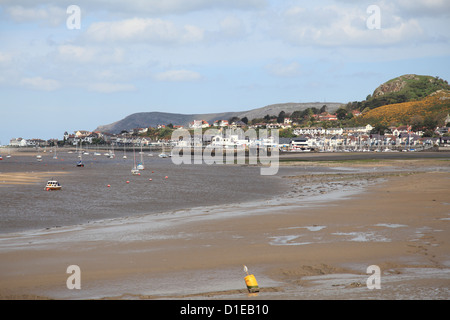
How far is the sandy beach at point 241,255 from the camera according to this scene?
12.1 meters

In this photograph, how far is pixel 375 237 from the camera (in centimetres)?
1816

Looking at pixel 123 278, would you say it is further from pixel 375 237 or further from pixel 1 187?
pixel 1 187

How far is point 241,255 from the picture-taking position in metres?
16.0

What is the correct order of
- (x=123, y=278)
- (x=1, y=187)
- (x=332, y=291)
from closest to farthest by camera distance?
1. (x=332, y=291)
2. (x=123, y=278)
3. (x=1, y=187)

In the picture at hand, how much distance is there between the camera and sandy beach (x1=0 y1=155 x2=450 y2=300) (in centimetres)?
1209

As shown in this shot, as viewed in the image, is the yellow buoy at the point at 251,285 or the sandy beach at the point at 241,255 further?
the sandy beach at the point at 241,255

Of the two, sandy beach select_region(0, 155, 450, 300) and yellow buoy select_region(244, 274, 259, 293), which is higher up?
yellow buoy select_region(244, 274, 259, 293)

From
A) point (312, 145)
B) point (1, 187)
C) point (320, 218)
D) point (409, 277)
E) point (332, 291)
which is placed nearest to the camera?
point (332, 291)

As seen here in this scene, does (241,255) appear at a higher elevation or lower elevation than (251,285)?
lower

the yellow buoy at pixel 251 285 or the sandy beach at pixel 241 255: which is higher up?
the yellow buoy at pixel 251 285

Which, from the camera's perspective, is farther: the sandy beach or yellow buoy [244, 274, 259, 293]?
the sandy beach

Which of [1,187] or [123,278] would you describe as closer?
[123,278]
